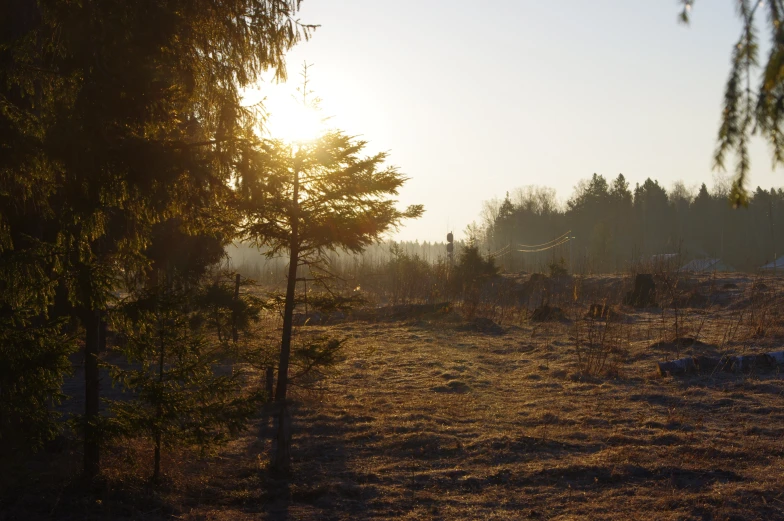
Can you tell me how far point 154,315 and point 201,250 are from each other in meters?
10.2

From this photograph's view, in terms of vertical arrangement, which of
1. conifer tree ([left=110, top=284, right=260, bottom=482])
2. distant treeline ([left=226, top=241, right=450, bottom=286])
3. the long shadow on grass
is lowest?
the long shadow on grass

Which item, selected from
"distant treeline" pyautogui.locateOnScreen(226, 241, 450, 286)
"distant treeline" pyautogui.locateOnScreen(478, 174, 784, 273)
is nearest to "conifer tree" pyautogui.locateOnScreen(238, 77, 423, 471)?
"distant treeline" pyautogui.locateOnScreen(226, 241, 450, 286)

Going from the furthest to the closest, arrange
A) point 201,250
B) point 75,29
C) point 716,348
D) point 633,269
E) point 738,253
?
point 738,253 < point 633,269 < point 201,250 < point 716,348 < point 75,29

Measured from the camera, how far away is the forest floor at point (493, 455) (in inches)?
213

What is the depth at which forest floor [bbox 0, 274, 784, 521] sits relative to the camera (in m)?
5.42

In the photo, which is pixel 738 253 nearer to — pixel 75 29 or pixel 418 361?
pixel 418 361

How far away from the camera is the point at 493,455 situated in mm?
6891

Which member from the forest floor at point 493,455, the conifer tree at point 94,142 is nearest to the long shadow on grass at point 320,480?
the forest floor at point 493,455

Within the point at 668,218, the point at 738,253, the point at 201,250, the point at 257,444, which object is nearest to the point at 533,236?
the point at 668,218

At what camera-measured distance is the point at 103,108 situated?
5531 millimetres

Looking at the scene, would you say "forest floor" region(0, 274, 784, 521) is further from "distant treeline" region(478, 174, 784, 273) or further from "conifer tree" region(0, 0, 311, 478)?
"distant treeline" region(478, 174, 784, 273)

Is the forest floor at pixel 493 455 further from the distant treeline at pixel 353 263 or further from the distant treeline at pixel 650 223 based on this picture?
the distant treeline at pixel 650 223

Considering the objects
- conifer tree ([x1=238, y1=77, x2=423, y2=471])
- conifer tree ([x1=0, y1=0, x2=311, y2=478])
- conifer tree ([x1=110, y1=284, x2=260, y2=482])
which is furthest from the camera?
conifer tree ([x1=238, y1=77, x2=423, y2=471])

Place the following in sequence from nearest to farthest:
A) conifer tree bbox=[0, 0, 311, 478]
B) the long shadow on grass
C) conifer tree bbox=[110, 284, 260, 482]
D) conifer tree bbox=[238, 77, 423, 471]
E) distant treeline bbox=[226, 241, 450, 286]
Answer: conifer tree bbox=[0, 0, 311, 478], conifer tree bbox=[110, 284, 260, 482], the long shadow on grass, conifer tree bbox=[238, 77, 423, 471], distant treeline bbox=[226, 241, 450, 286]
